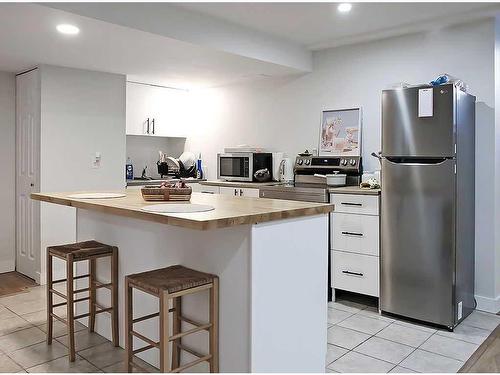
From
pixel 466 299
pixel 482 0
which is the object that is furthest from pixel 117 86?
pixel 466 299

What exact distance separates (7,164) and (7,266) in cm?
108

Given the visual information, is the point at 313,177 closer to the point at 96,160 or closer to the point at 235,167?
the point at 235,167

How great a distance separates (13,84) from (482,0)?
435 cm

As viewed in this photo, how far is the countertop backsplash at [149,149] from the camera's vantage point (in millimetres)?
5727

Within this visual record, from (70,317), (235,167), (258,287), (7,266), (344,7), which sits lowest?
(7,266)

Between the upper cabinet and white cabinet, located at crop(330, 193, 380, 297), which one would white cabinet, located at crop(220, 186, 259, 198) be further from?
the upper cabinet

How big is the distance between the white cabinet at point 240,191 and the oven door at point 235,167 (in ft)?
0.79

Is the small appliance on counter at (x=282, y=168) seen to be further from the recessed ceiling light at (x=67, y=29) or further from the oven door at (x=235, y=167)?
the recessed ceiling light at (x=67, y=29)

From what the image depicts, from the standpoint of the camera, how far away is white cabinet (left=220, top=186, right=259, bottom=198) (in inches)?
175

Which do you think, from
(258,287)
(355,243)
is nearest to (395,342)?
(355,243)

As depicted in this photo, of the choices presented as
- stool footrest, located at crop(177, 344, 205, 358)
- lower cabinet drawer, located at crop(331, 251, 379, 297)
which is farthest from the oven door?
stool footrest, located at crop(177, 344, 205, 358)

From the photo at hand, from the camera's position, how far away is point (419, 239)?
3.22m

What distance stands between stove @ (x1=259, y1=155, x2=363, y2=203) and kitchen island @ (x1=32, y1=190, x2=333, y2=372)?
1290 millimetres

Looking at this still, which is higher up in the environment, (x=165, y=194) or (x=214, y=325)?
(x=165, y=194)
